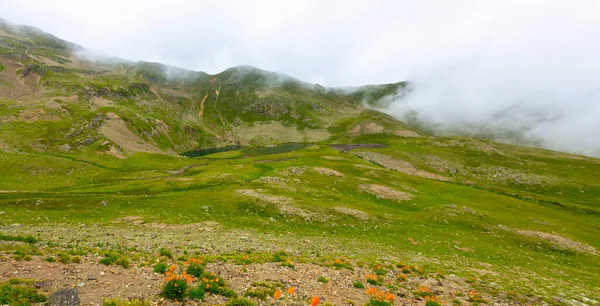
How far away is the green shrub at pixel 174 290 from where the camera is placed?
11.9 metres

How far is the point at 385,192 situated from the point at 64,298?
5924 centimetres

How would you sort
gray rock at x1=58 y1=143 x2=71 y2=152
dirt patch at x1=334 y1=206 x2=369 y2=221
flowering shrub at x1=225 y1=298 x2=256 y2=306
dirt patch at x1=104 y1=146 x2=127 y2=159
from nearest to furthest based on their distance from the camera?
flowering shrub at x1=225 y1=298 x2=256 y2=306, dirt patch at x1=334 y1=206 x2=369 y2=221, gray rock at x1=58 y1=143 x2=71 y2=152, dirt patch at x1=104 y1=146 x2=127 y2=159

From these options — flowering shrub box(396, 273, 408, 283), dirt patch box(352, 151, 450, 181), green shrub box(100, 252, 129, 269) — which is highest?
dirt patch box(352, 151, 450, 181)

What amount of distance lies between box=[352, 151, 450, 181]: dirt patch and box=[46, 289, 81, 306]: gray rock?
4131 inches

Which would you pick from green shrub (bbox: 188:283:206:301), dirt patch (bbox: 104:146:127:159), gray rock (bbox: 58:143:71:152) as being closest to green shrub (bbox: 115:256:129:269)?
green shrub (bbox: 188:283:206:301)

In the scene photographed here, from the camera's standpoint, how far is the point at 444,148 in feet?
461

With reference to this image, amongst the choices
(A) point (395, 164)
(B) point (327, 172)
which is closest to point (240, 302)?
(B) point (327, 172)

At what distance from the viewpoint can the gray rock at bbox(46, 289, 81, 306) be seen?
34.2 feet

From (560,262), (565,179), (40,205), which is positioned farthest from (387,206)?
(565,179)

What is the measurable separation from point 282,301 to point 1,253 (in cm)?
1691

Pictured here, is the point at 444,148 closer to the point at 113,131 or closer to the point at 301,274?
the point at 301,274

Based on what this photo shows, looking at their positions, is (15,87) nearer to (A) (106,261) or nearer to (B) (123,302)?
(A) (106,261)

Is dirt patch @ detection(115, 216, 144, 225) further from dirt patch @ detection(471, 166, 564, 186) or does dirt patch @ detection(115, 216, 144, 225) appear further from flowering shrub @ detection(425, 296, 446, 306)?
dirt patch @ detection(471, 166, 564, 186)

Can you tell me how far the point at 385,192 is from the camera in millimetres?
61250
